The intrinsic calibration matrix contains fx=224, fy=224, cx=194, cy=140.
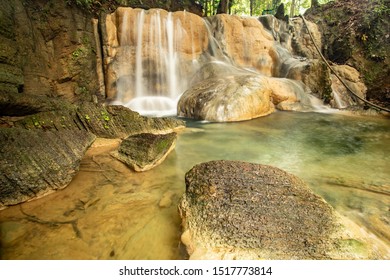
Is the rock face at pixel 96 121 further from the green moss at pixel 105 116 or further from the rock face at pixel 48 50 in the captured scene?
the rock face at pixel 48 50

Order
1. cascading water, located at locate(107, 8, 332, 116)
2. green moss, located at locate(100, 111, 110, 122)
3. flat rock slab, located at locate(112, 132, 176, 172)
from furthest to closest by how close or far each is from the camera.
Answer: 1. cascading water, located at locate(107, 8, 332, 116)
2. green moss, located at locate(100, 111, 110, 122)
3. flat rock slab, located at locate(112, 132, 176, 172)

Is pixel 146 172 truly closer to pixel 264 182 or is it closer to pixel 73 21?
pixel 264 182

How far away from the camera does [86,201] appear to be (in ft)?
8.02

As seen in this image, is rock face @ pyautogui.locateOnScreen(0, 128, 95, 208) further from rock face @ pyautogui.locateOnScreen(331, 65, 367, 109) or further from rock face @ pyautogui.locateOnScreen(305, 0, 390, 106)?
rock face @ pyautogui.locateOnScreen(305, 0, 390, 106)

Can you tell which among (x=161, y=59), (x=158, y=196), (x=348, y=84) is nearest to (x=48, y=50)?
(x=161, y=59)

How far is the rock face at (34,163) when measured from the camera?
2.36 meters

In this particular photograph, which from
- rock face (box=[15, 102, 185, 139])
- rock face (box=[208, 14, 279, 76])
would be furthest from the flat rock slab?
rock face (box=[208, 14, 279, 76])

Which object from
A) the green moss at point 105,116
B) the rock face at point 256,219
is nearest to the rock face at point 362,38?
the rock face at point 256,219

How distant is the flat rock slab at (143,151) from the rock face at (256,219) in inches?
41.5

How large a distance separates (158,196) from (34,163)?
1.49 m

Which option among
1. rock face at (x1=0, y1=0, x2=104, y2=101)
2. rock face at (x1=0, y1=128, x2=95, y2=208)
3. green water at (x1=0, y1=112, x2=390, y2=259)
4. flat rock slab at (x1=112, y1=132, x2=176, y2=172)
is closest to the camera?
green water at (x1=0, y1=112, x2=390, y2=259)

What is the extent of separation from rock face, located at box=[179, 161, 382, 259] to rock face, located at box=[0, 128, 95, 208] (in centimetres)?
159

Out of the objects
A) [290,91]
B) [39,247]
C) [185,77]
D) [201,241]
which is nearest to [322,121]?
[290,91]

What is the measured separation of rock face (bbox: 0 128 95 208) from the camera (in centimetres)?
236
